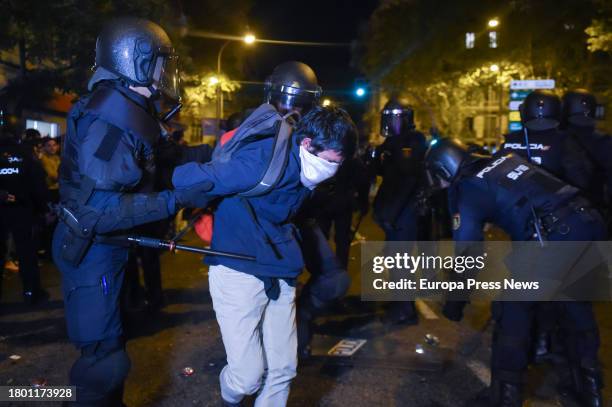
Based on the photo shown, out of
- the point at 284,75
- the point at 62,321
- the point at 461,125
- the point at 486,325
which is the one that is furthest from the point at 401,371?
the point at 461,125

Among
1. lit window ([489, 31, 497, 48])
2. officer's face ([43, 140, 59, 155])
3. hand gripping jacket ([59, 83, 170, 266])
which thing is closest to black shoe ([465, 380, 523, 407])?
hand gripping jacket ([59, 83, 170, 266])

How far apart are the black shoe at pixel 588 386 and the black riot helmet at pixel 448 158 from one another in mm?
1464

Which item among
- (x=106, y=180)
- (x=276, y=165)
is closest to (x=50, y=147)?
(x=106, y=180)

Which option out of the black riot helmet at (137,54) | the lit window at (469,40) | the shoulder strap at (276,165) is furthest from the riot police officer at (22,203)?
the lit window at (469,40)

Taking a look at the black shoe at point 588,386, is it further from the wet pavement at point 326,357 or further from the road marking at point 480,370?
the road marking at point 480,370

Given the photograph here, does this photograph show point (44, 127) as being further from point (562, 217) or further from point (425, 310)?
point (562, 217)

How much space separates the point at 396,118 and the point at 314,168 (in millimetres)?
2866

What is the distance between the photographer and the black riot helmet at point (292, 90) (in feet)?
12.7

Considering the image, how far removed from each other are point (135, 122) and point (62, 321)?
3.29m

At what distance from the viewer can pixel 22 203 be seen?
577cm

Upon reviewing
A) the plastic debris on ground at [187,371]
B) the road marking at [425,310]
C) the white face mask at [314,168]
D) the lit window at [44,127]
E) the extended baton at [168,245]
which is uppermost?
the lit window at [44,127]

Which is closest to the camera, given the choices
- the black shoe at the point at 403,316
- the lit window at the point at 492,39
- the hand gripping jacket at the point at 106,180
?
the hand gripping jacket at the point at 106,180

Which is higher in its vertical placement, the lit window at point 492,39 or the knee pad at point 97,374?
the lit window at point 492,39

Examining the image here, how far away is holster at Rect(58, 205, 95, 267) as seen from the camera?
8.11 feet
